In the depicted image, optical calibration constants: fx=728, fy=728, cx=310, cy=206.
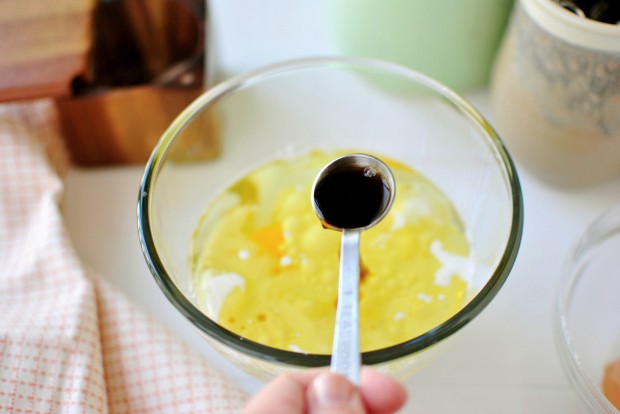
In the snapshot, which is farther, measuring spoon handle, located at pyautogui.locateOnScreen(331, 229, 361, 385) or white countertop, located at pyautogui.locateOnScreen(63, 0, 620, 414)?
white countertop, located at pyautogui.locateOnScreen(63, 0, 620, 414)

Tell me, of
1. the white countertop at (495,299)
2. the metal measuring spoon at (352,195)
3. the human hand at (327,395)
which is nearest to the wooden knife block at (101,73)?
the white countertop at (495,299)

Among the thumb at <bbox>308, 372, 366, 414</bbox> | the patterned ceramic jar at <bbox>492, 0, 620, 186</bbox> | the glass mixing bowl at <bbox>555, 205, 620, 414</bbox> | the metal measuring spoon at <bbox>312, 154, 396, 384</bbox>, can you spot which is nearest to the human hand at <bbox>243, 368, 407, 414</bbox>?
the thumb at <bbox>308, 372, 366, 414</bbox>

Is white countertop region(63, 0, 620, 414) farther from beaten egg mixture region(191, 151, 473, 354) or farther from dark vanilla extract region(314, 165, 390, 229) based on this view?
dark vanilla extract region(314, 165, 390, 229)

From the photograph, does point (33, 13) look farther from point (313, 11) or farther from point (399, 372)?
point (399, 372)

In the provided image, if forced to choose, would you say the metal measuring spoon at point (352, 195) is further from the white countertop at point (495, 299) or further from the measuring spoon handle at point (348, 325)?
the white countertop at point (495, 299)

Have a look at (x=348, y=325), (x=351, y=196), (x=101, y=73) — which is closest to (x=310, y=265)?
(x=351, y=196)

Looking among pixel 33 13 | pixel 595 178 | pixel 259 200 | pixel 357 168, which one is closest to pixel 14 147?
pixel 33 13

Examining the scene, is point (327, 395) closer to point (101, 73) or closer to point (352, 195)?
point (352, 195)
